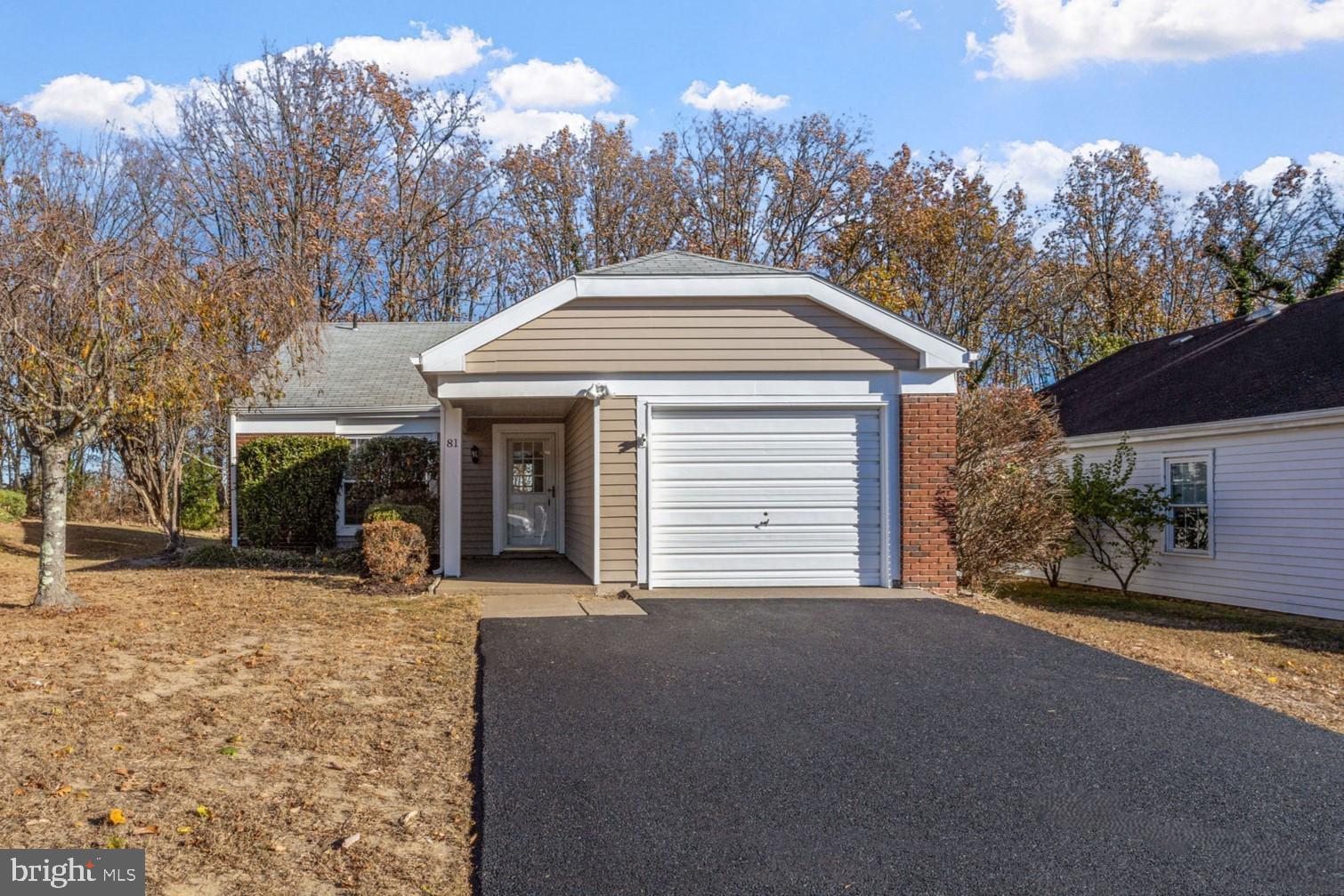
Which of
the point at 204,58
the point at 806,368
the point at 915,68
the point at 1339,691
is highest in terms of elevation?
the point at 204,58

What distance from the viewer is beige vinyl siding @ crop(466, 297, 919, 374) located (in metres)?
10.6

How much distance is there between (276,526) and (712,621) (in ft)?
32.5

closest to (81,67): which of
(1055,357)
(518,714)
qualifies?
(518,714)

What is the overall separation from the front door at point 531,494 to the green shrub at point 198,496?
31.3 ft

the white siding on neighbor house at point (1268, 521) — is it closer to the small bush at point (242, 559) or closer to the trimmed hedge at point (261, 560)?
the trimmed hedge at point (261, 560)

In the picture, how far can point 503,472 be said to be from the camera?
624 inches

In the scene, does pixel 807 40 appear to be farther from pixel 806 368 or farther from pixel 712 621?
pixel 712 621

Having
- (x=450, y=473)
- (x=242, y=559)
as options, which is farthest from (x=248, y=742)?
(x=242, y=559)

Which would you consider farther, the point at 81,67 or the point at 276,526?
the point at 81,67

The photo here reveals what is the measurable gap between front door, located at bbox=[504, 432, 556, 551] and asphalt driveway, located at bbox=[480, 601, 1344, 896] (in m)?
8.69

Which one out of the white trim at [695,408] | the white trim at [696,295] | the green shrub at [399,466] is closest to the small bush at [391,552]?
the white trim at [696,295]

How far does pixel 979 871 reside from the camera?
11.4 ft

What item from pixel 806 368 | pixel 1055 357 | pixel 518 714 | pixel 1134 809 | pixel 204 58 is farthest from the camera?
pixel 1055 357

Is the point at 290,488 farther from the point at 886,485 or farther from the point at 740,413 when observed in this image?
the point at 886,485
